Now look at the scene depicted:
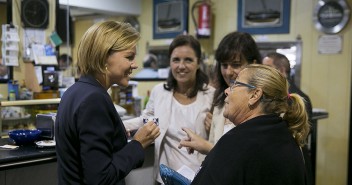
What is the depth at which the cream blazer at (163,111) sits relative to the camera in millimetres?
2172

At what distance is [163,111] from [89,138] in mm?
967

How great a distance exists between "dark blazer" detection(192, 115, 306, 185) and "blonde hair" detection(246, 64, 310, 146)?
9 centimetres

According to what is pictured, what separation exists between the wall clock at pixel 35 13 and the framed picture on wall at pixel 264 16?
2632 millimetres

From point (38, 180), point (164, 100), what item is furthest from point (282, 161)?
point (38, 180)

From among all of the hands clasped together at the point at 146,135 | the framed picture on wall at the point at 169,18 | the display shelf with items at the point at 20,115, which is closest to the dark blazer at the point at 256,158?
the hands clasped together at the point at 146,135

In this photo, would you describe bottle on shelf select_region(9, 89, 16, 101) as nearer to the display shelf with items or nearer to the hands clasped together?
the display shelf with items

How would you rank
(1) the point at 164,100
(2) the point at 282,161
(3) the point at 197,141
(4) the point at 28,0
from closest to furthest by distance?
(2) the point at 282,161 → (3) the point at 197,141 → (1) the point at 164,100 → (4) the point at 28,0

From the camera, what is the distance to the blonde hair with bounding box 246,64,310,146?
4.66ft

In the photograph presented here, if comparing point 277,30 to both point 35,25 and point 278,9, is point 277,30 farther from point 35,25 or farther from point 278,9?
point 35,25

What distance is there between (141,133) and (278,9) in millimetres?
3768

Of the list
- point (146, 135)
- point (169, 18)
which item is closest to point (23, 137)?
point (146, 135)

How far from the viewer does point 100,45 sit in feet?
4.45

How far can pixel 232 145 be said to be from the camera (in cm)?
130

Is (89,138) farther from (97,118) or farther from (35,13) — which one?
(35,13)
